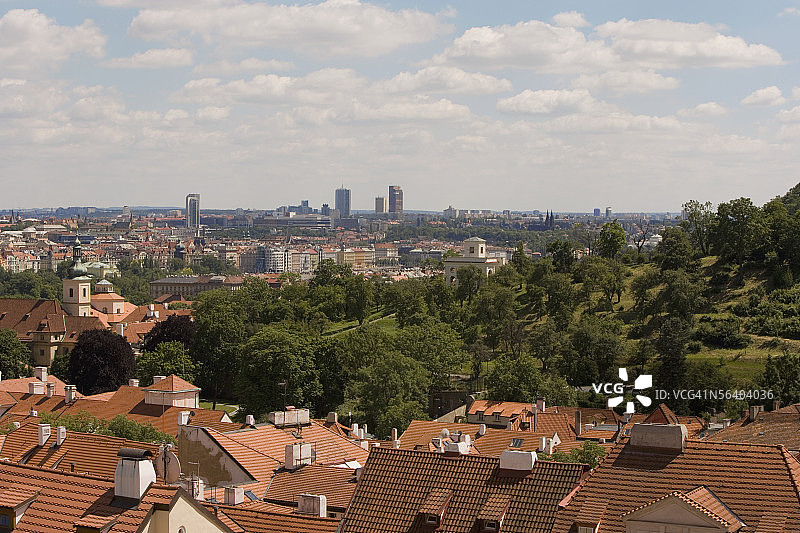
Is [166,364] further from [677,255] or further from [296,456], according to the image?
[296,456]

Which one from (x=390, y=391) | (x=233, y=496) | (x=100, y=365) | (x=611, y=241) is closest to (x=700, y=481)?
(x=233, y=496)

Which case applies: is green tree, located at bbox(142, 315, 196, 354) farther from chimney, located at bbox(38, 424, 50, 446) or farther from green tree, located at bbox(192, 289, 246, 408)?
chimney, located at bbox(38, 424, 50, 446)

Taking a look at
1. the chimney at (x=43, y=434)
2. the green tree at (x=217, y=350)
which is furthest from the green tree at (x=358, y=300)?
the chimney at (x=43, y=434)

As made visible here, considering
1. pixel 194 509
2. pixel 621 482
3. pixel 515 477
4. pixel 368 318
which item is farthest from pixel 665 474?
pixel 368 318

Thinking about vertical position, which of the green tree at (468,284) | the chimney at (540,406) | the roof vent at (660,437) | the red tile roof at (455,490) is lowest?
the chimney at (540,406)

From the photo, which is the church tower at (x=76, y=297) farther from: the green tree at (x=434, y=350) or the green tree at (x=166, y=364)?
the green tree at (x=434, y=350)

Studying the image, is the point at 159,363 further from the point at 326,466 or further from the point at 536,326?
the point at 326,466

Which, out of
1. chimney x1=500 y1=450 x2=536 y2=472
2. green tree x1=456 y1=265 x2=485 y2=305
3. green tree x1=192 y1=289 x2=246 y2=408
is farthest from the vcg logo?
chimney x1=500 y1=450 x2=536 y2=472
